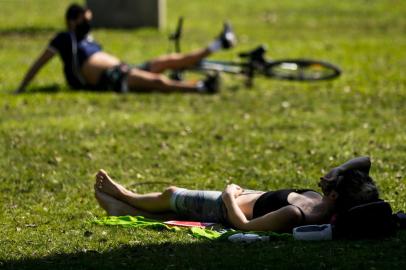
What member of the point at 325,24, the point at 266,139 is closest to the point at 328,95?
the point at 266,139

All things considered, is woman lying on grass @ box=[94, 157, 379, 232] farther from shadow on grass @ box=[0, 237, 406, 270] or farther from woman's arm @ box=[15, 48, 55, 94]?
woman's arm @ box=[15, 48, 55, 94]

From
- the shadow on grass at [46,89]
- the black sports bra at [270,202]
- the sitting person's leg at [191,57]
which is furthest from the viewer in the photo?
the shadow on grass at [46,89]

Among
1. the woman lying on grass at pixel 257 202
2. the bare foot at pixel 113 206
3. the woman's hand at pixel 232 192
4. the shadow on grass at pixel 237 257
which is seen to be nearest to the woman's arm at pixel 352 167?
the woman lying on grass at pixel 257 202

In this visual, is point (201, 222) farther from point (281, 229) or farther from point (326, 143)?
point (326, 143)

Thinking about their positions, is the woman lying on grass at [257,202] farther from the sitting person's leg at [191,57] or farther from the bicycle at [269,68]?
the bicycle at [269,68]

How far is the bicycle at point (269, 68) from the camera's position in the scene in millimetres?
15742

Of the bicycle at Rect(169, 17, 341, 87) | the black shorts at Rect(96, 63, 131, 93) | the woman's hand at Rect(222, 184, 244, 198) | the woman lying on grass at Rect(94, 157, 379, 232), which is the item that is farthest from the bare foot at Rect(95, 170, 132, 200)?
the bicycle at Rect(169, 17, 341, 87)

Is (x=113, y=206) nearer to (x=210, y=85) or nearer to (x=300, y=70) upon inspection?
(x=210, y=85)

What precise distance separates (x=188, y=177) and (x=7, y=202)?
6.09ft

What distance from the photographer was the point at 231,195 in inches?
316

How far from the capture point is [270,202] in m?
7.91

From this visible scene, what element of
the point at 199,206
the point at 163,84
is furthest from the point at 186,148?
the point at 163,84

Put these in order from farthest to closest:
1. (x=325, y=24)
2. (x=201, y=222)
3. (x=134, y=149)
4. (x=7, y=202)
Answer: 1. (x=325, y=24)
2. (x=134, y=149)
3. (x=7, y=202)
4. (x=201, y=222)

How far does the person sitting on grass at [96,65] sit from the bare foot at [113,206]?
644cm
